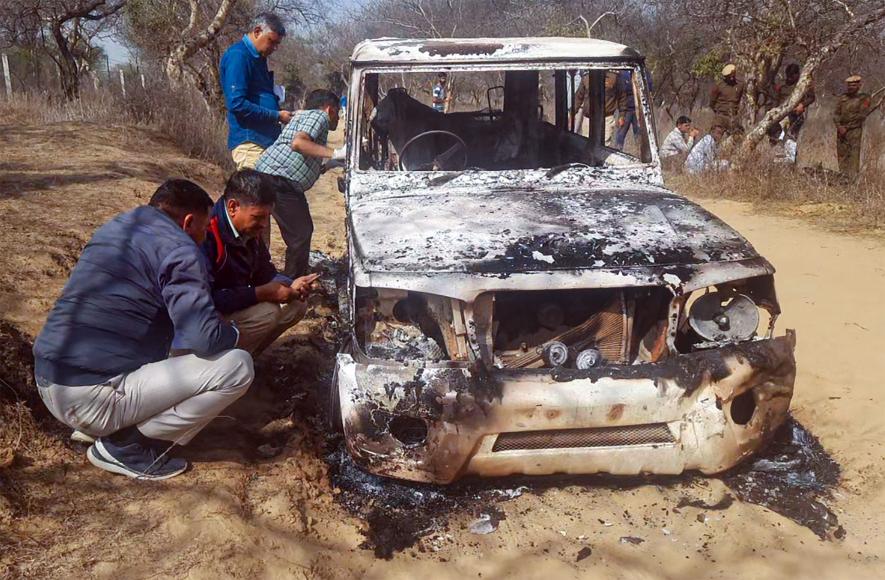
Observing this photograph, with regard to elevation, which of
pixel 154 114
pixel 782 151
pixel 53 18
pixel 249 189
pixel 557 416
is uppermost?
pixel 53 18

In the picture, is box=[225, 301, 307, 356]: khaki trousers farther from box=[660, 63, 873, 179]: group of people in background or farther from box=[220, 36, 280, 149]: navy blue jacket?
box=[660, 63, 873, 179]: group of people in background

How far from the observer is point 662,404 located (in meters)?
2.53

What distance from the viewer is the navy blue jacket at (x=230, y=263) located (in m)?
3.13

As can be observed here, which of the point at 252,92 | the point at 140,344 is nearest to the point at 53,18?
the point at 252,92

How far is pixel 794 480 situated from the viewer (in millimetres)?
2916

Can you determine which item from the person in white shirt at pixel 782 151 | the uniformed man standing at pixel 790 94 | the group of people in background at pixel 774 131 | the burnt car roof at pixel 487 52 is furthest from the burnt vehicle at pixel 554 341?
A: the uniformed man standing at pixel 790 94

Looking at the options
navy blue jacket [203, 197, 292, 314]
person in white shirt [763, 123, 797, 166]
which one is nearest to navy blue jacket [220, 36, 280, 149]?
navy blue jacket [203, 197, 292, 314]

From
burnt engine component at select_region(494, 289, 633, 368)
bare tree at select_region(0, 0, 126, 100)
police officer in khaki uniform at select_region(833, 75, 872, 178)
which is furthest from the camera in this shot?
bare tree at select_region(0, 0, 126, 100)

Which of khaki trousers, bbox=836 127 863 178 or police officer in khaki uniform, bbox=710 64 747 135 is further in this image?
police officer in khaki uniform, bbox=710 64 747 135

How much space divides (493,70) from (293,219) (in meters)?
1.62

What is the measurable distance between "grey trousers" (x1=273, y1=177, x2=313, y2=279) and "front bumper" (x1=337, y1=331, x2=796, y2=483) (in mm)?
2126

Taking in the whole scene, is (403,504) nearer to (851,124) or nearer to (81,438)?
(81,438)

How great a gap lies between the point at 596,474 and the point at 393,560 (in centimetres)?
86

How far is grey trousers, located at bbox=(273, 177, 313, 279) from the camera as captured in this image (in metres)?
4.49
